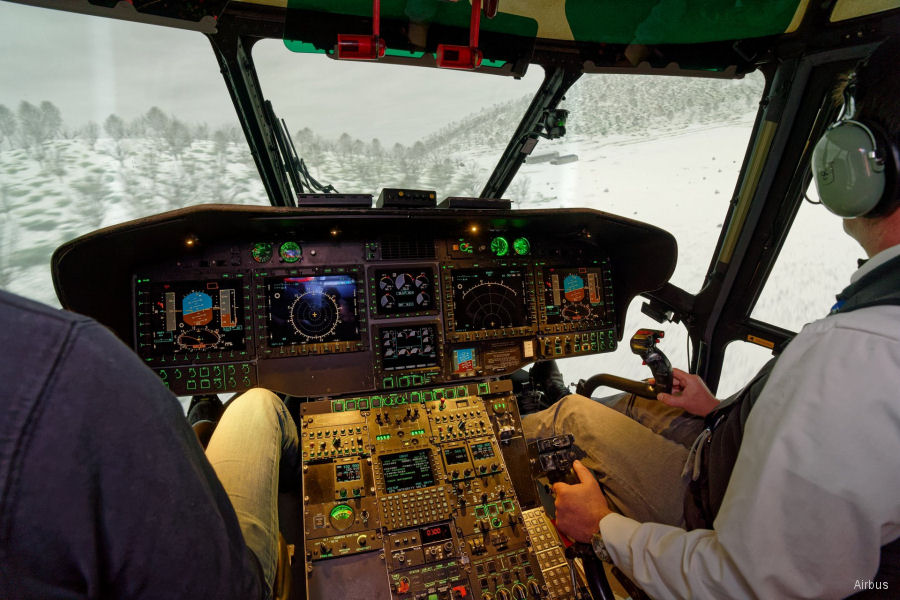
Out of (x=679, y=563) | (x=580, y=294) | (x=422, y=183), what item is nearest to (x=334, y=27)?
(x=422, y=183)

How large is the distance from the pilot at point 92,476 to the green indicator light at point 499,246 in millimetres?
2010

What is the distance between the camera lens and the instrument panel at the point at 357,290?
2.01 meters

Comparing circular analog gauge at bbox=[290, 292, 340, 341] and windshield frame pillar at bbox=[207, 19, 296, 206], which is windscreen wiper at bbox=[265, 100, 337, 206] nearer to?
windshield frame pillar at bbox=[207, 19, 296, 206]

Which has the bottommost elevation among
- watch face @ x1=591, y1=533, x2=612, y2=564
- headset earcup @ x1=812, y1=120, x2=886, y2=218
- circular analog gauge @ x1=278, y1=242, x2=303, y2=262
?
watch face @ x1=591, y1=533, x2=612, y2=564

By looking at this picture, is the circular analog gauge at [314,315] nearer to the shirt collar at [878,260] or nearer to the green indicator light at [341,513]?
the green indicator light at [341,513]

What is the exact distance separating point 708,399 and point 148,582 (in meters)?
1.90

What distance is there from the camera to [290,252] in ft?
7.30

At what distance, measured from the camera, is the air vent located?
2342 millimetres

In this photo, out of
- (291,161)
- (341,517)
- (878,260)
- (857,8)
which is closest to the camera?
(878,260)

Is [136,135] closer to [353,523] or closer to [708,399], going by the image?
[353,523]

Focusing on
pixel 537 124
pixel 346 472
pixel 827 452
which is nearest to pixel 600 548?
pixel 827 452

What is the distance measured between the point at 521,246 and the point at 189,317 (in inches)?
61.5

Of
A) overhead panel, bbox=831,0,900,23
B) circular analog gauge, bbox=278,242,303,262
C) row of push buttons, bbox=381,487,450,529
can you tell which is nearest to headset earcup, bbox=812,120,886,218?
overhead panel, bbox=831,0,900,23

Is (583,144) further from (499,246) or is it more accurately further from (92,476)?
(92,476)
